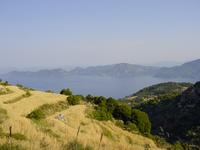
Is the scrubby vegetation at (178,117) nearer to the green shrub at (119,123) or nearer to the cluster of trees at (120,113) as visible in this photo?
the cluster of trees at (120,113)

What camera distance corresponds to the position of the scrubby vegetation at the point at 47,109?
2893 centimetres

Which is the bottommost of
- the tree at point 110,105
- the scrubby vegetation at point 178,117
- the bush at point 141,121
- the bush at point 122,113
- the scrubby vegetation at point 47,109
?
the scrubby vegetation at point 178,117

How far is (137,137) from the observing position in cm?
3600

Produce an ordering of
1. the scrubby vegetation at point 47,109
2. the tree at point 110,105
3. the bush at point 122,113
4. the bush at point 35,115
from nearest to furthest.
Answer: the bush at point 35,115, the scrubby vegetation at point 47,109, the bush at point 122,113, the tree at point 110,105

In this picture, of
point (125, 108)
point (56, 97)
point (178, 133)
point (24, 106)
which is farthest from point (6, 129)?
point (178, 133)

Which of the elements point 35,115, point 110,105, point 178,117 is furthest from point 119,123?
point 178,117

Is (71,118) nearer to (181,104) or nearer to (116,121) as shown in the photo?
(116,121)

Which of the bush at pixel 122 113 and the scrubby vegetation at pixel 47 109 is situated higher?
the scrubby vegetation at pixel 47 109

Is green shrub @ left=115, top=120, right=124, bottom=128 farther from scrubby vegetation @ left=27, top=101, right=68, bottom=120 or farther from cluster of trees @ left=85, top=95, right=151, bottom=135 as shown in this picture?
scrubby vegetation @ left=27, top=101, right=68, bottom=120

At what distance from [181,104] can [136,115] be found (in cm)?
3419

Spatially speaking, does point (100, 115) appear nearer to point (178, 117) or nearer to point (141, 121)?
point (141, 121)

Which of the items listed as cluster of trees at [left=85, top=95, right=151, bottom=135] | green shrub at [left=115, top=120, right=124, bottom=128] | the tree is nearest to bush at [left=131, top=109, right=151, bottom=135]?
cluster of trees at [left=85, top=95, right=151, bottom=135]

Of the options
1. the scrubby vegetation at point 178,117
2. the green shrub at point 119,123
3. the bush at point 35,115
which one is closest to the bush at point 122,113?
the green shrub at point 119,123

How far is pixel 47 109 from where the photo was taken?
3344cm
